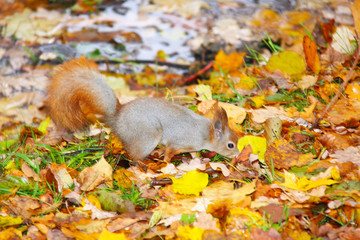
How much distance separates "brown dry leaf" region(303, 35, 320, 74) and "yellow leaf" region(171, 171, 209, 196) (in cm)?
135

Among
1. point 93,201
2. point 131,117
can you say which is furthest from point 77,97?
point 93,201

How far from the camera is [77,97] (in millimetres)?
2287

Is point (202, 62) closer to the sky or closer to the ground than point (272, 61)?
closer to the ground

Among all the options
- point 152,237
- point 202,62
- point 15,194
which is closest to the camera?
point 152,237

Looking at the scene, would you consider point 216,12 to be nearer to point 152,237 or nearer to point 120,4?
point 120,4

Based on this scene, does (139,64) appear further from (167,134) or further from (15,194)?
(15,194)

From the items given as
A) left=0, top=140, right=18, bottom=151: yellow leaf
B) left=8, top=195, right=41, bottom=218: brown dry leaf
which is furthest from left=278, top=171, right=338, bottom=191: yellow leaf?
left=0, top=140, right=18, bottom=151: yellow leaf

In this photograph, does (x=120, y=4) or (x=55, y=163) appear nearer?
(x=55, y=163)

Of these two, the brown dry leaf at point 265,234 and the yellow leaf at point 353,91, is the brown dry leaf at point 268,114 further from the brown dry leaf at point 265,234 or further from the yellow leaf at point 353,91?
the brown dry leaf at point 265,234

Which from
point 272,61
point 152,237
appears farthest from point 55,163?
point 272,61

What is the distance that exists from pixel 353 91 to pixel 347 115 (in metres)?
0.25

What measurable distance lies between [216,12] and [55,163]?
11.1ft

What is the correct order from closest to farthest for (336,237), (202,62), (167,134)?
(336,237), (167,134), (202,62)

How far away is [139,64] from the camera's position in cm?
436
